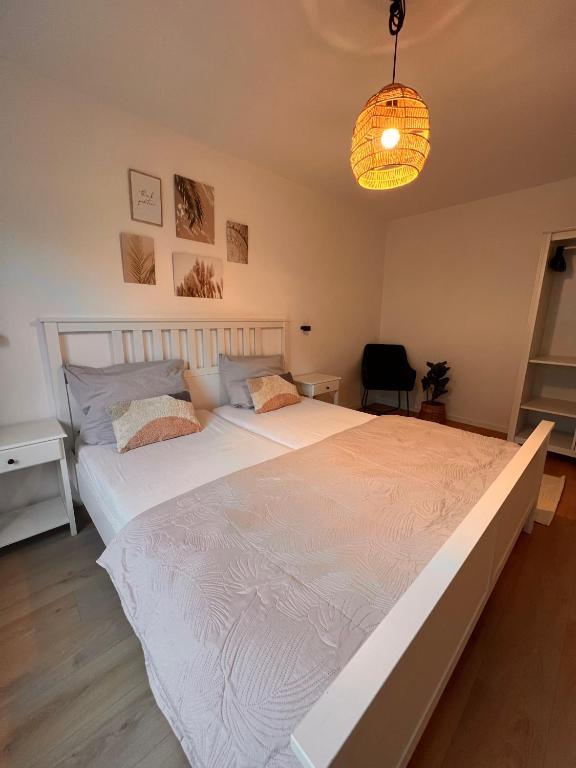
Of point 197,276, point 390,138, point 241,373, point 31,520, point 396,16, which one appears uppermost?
point 396,16

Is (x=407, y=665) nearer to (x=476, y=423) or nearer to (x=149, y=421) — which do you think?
(x=149, y=421)

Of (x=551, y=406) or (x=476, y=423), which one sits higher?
(x=551, y=406)

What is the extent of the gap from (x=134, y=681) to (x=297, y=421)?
1.47m

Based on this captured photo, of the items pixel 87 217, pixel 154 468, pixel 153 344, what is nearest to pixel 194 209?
pixel 87 217

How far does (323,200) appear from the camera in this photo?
3.16m

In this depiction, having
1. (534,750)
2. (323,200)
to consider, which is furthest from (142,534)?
(323,200)

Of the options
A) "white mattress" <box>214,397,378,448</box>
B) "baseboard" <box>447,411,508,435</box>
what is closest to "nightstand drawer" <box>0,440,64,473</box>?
"white mattress" <box>214,397,378,448</box>

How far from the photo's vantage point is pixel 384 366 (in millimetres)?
4012

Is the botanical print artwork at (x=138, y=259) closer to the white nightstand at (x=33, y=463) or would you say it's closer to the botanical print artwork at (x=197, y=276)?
the botanical print artwork at (x=197, y=276)

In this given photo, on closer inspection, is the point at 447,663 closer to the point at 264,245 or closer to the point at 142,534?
the point at 142,534

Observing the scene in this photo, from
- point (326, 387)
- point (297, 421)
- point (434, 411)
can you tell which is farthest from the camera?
point (434, 411)

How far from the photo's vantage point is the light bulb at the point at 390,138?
1.18 m

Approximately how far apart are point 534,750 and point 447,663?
41 centimetres

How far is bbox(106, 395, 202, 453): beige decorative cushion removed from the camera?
1698mm
